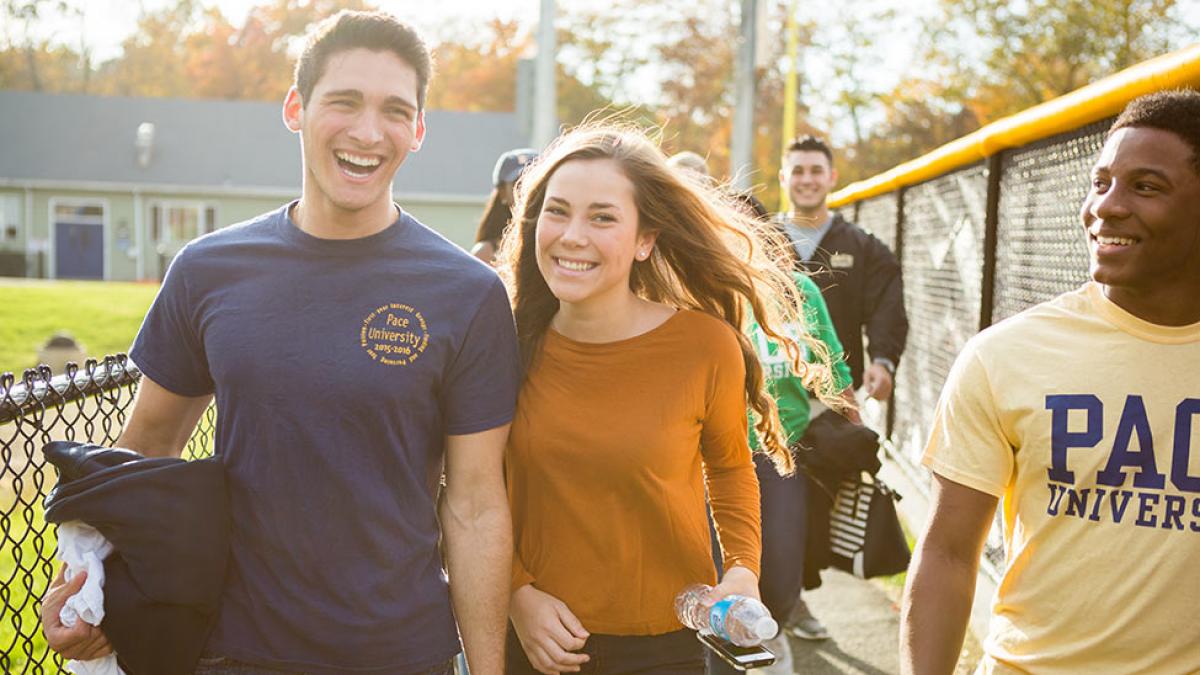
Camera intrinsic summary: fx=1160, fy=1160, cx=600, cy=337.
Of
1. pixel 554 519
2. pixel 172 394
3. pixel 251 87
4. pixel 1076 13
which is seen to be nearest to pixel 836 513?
pixel 554 519

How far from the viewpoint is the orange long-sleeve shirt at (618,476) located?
9.04 feet

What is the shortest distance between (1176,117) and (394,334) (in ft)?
5.19

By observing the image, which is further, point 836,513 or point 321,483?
point 836,513

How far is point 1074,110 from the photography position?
4.12 m

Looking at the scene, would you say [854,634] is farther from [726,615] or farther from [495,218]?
[726,615]

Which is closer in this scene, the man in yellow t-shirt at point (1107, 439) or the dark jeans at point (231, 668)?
the man in yellow t-shirt at point (1107, 439)

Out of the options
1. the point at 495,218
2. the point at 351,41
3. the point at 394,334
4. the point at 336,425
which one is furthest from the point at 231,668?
the point at 495,218

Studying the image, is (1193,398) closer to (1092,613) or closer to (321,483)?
(1092,613)

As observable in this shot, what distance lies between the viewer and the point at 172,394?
2.64 m

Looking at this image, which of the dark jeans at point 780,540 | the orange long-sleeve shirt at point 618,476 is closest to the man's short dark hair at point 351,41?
the orange long-sleeve shirt at point 618,476

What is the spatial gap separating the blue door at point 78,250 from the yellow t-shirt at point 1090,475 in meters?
40.6

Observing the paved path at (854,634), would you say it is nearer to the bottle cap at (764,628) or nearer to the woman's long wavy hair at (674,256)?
the woman's long wavy hair at (674,256)

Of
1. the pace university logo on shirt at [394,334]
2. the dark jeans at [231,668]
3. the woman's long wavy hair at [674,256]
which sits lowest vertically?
the dark jeans at [231,668]

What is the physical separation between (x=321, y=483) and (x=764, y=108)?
3874 cm
